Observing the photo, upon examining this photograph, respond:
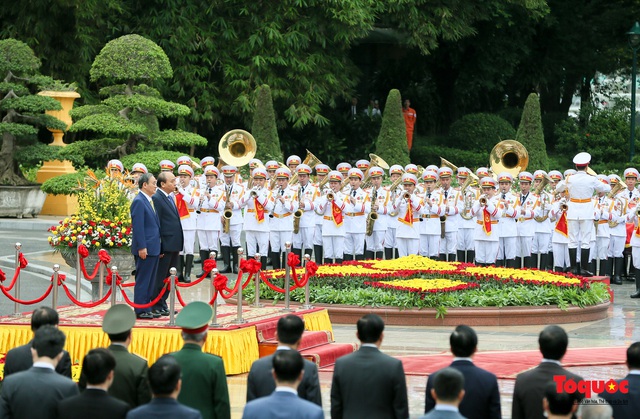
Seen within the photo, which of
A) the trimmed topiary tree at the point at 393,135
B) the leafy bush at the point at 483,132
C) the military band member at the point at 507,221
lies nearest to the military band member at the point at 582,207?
the military band member at the point at 507,221

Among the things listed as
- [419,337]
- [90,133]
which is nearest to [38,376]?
[419,337]

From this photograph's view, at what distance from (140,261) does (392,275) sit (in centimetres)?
539

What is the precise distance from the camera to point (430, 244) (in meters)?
23.1

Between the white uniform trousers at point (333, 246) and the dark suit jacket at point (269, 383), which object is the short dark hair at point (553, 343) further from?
the white uniform trousers at point (333, 246)

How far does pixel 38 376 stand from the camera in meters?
7.94

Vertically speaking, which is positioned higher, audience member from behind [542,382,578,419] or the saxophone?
the saxophone

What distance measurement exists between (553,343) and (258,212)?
14983 mm

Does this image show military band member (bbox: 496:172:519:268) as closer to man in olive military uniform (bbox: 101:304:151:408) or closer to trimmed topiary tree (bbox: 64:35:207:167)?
trimmed topiary tree (bbox: 64:35:207:167)

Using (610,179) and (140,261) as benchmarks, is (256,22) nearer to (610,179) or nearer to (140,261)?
(610,179)

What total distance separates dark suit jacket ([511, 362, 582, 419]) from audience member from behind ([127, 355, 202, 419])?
6.69 feet

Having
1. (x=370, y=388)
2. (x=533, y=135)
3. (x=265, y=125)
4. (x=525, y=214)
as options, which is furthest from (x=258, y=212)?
(x=370, y=388)

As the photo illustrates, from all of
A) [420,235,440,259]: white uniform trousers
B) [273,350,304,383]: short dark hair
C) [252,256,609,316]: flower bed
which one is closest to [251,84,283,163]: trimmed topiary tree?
[420,235,440,259]: white uniform trousers

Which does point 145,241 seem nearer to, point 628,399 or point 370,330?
point 370,330

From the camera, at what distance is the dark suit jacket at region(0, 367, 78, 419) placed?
7.79 metres
